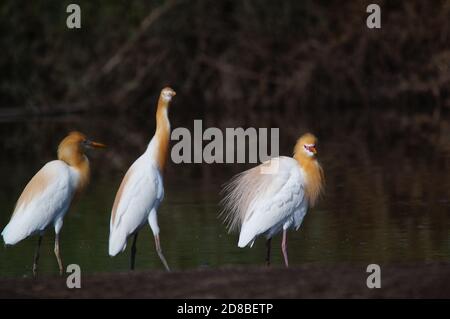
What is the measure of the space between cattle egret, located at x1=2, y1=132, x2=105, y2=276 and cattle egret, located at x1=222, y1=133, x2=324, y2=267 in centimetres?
124

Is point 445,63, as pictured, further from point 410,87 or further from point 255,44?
point 255,44

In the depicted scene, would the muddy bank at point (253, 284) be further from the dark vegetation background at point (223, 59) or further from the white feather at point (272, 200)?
the dark vegetation background at point (223, 59)

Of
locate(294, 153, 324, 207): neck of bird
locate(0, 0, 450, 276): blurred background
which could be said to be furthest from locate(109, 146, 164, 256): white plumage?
locate(0, 0, 450, 276): blurred background

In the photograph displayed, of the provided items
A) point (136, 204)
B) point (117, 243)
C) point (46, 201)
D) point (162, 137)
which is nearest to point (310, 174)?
point (162, 137)

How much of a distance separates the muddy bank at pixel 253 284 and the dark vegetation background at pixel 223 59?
73.2 feet

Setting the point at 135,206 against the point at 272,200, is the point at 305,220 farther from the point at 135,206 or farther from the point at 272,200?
the point at 135,206

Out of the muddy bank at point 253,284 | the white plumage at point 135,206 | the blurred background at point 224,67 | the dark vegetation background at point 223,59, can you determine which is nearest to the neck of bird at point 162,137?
the white plumage at point 135,206

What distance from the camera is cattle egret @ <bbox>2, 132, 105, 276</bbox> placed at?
852 cm

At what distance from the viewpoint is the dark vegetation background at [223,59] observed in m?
31.2

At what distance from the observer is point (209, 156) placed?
1945 cm

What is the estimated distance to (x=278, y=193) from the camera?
868 cm

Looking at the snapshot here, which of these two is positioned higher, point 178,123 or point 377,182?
point 178,123

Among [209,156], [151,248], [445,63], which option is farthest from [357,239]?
[445,63]

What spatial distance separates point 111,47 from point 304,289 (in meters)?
27.2
